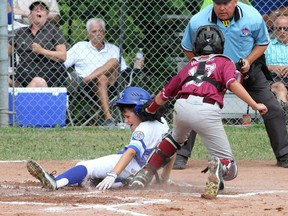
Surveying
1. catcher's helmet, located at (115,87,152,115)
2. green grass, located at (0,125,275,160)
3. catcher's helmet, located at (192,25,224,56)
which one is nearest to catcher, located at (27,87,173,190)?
catcher's helmet, located at (115,87,152,115)

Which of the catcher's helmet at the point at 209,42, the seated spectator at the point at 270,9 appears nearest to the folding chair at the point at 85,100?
the seated spectator at the point at 270,9

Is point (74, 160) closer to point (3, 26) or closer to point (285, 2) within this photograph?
point (3, 26)

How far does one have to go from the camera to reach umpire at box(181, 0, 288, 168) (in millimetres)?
8281

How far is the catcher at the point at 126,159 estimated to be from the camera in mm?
6594

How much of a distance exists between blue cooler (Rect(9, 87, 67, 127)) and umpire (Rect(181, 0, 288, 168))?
3433 mm

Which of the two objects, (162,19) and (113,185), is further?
(162,19)

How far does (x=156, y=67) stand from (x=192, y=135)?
3818mm

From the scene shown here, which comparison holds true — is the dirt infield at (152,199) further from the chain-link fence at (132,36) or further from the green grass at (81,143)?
the chain-link fence at (132,36)

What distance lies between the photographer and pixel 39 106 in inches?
455

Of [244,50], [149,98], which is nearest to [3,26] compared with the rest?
[244,50]

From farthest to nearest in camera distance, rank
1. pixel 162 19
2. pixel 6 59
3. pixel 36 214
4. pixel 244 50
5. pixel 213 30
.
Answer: pixel 162 19 < pixel 6 59 < pixel 244 50 < pixel 213 30 < pixel 36 214

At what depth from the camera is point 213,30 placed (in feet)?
22.1

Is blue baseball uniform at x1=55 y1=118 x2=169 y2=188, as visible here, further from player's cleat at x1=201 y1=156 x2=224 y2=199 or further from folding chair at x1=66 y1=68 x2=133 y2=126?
folding chair at x1=66 y1=68 x2=133 y2=126

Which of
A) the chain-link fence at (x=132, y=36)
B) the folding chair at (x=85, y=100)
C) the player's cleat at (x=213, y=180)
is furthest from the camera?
the chain-link fence at (x=132, y=36)
